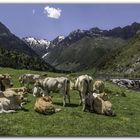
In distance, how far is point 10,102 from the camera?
21.4m

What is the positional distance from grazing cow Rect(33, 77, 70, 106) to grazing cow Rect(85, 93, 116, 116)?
1.52 m

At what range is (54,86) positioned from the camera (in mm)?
24109

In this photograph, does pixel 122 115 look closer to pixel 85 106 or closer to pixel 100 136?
pixel 85 106

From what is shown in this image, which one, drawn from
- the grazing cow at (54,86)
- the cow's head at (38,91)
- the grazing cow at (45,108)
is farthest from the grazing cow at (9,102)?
the cow's head at (38,91)

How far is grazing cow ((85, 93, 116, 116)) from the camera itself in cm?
2202

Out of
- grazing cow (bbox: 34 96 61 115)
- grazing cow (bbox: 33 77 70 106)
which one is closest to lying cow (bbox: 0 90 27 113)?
grazing cow (bbox: 34 96 61 115)

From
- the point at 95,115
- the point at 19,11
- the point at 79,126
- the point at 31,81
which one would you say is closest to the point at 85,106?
the point at 95,115

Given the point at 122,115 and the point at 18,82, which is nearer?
the point at 122,115

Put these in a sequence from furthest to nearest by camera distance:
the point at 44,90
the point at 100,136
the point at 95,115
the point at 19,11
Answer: the point at 44,90, the point at 19,11, the point at 95,115, the point at 100,136

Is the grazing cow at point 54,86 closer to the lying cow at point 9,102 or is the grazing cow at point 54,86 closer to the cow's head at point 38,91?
the cow's head at point 38,91

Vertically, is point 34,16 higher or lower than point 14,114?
higher

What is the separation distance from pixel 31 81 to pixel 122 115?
39.9 ft

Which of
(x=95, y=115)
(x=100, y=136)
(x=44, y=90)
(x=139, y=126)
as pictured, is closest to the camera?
(x=100, y=136)

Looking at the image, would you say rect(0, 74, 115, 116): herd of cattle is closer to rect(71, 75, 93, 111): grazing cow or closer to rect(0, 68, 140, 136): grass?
rect(71, 75, 93, 111): grazing cow
